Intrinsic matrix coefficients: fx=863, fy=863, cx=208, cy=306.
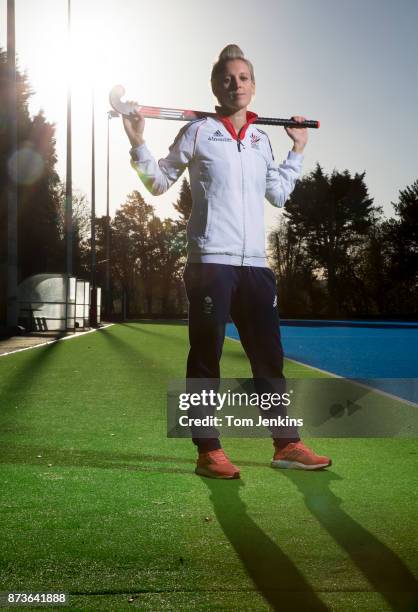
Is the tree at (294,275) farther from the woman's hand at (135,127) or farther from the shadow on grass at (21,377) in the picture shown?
the woman's hand at (135,127)

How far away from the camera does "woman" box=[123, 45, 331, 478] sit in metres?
4.21

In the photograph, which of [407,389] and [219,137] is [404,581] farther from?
[407,389]

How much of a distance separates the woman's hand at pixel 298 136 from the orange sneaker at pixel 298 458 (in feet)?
5.34

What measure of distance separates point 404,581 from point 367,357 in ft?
46.8

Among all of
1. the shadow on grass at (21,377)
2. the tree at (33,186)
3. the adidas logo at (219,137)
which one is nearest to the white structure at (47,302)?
the tree at (33,186)

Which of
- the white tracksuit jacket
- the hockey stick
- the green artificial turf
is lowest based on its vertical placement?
the green artificial turf

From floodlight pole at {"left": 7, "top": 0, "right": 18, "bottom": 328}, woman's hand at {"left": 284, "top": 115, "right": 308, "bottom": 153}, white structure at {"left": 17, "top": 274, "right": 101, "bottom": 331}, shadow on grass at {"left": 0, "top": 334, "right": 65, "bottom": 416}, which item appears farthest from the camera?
white structure at {"left": 17, "top": 274, "right": 101, "bottom": 331}

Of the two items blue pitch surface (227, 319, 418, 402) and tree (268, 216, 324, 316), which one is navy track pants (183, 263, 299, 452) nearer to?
blue pitch surface (227, 319, 418, 402)

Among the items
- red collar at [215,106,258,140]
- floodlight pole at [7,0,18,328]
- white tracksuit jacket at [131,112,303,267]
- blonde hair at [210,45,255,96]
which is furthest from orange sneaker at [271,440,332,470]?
floodlight pole at [7,0,18,328]

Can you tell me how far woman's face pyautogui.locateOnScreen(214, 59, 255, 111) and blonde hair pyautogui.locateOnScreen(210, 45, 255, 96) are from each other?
0.06 feet

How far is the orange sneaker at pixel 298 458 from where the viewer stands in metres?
4.82

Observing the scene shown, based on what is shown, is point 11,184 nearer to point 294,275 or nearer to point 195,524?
point 195,524

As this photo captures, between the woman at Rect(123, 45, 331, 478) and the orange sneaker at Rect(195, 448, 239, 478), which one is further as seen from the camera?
the orange sneaker at Rect(195, 448, 239, 478)

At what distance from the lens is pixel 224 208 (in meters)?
4.23
